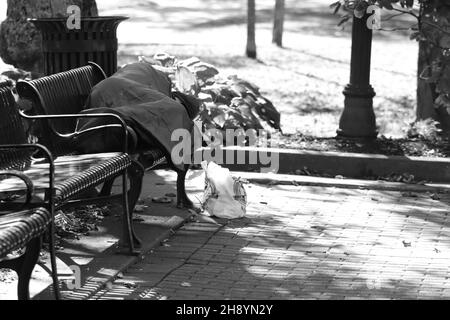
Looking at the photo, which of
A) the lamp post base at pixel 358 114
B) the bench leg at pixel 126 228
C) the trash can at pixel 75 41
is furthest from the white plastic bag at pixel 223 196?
the lamp post base at pixel 358 114

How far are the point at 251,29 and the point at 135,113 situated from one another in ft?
29.8

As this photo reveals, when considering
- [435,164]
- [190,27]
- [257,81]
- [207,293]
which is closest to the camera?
[207,293]

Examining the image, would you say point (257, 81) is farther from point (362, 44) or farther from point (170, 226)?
point (170, 226)

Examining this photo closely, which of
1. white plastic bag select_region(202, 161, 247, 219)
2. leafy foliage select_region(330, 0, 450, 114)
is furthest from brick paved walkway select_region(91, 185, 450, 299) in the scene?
leafy foliage select_region(330, 0, 450, 114)

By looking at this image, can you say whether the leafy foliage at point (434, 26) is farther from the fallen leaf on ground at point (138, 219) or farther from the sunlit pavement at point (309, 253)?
the fallen leaf on ground at point (138, 219)

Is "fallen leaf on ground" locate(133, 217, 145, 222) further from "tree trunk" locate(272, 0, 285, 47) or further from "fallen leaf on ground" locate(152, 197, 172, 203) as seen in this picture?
"tree trunk" locate(272, 0, 285, 47)

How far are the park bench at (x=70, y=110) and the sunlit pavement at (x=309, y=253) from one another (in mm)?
499

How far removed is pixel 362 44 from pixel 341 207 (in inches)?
82.5

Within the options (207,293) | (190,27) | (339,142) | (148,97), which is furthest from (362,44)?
(190,27)

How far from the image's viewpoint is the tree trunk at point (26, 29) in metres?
8.59

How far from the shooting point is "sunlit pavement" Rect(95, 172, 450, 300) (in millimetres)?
5723

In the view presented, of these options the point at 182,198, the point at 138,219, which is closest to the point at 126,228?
the point at 138,219

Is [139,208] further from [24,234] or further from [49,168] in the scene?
[24,234]
